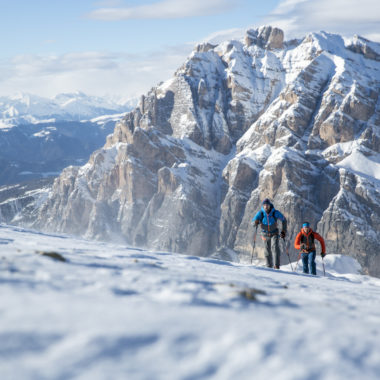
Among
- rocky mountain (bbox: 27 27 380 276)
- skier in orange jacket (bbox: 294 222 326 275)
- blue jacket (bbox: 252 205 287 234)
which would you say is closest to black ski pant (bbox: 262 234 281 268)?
blue jacket (bbox: 252 205 287 234)

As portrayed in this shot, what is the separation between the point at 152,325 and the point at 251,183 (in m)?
168

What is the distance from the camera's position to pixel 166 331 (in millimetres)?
6637

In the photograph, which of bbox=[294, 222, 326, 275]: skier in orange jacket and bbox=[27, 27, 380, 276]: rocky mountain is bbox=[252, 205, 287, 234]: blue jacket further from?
bbox=[27, 27, 380, 276]: rocky mountain

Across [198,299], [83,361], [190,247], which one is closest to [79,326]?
[83,361]

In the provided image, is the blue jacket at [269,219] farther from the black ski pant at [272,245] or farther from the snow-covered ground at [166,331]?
the snow-covered ground at [166,331]

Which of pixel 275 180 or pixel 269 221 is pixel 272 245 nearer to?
pixel 269 221

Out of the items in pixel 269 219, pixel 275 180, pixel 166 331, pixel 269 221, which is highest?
pixel 275 180

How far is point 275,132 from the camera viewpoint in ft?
584

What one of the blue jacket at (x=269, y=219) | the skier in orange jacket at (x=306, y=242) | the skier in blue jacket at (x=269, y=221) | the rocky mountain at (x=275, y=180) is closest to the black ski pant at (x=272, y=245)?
the skier in blue jacket at (x=269, y=221)

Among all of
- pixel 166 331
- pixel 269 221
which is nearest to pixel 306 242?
pixel 269 221

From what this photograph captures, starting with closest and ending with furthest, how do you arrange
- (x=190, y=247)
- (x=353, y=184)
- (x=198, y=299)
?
(x=198, y=299)
(x=353, y=184)
(x=190, y=247)

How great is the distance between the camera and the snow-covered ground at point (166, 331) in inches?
225

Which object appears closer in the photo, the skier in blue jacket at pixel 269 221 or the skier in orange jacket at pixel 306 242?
the skier in blue jacket at pixel 269 221

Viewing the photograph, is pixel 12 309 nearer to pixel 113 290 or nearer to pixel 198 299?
pixel 113 290
